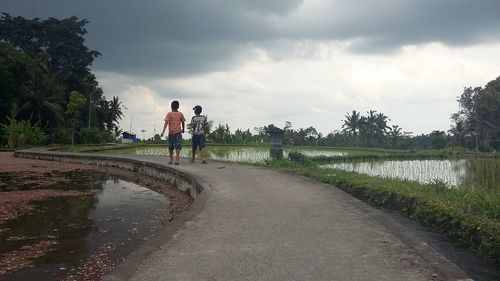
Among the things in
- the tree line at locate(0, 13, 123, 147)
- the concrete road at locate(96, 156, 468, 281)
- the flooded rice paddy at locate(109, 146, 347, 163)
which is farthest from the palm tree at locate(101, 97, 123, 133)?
the concrete road at locate(96, 156, 468, 281)

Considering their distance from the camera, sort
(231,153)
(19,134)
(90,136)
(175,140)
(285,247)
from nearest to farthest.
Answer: (285,247) → (175,140) → (231,153) → (19,134) → (90,136)

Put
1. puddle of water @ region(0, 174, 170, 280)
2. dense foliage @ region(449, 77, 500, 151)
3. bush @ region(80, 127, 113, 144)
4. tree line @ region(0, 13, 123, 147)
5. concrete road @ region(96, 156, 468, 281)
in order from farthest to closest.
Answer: dense foliage @ region(449, 77, 500, 151) < bush @ region(80, 127, 113, 144) < tree line @ region(0, 13, 123, 147) < puddle of water @ region(0, 174, 170, 280) < concrete road @ region(96, 156, 468, 281)

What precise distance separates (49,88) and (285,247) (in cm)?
3440

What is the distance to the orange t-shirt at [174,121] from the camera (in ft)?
36.7

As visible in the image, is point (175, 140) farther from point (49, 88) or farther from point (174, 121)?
point (49, 88)

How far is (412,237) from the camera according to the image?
4020 mm

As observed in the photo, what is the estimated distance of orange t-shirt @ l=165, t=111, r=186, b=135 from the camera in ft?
36.7

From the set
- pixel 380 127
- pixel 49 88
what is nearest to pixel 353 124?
pixel 380 127

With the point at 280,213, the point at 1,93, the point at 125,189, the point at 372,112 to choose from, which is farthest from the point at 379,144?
the point at 280,213

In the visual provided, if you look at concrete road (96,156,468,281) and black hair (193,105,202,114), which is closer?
concrete road (96,156,468,281)

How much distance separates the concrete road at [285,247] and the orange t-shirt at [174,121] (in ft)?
18.1

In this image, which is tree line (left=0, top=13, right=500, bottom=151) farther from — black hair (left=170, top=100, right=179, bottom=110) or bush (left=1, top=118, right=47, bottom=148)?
black hair (left=170, top=100, right=179, bottom=110)

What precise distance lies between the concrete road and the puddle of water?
841 mm

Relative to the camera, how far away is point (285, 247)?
3.68 metres
